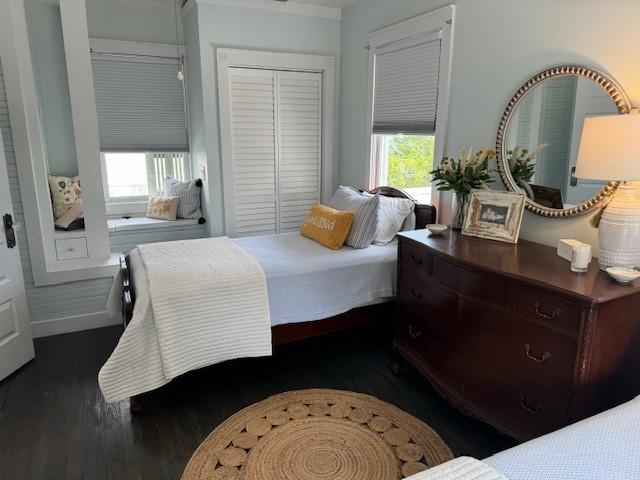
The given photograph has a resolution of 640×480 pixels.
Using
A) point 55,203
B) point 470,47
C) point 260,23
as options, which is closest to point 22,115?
point 55,203

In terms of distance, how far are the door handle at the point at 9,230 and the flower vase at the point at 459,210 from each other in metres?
2.74

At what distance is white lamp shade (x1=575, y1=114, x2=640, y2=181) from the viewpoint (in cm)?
171

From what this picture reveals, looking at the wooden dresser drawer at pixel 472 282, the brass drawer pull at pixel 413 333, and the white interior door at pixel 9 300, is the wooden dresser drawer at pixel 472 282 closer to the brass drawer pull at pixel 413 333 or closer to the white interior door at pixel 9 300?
the brass drawer pull at pixel 413 333

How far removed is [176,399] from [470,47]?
2.77 meters

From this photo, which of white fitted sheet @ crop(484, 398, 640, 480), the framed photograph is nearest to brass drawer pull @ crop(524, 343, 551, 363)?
white fitted sheet @ crop(484, 398, 640, 480)

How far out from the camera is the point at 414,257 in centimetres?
260

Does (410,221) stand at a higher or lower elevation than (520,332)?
higher

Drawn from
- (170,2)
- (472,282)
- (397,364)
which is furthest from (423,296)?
(170,2)

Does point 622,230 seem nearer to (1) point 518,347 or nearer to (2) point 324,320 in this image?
(1) point 518,347

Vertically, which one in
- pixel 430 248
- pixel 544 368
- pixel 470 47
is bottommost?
pixel 544 368

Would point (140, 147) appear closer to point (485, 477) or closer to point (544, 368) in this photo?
point (544, 368)

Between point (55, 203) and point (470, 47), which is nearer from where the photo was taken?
point (470, 47)

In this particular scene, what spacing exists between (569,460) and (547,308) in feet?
2.68

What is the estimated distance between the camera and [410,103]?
3371 mm
